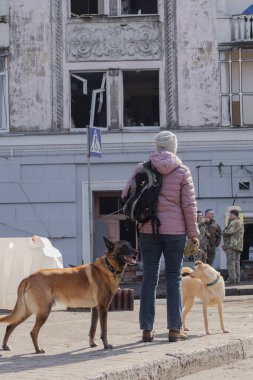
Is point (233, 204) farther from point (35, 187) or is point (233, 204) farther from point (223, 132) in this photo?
point (35, 187)

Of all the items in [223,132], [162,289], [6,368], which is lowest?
[162,289]

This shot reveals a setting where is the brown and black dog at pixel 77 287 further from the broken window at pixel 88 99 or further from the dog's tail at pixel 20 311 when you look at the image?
the broken window at pixel 88 99

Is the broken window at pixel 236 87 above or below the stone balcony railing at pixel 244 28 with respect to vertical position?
below

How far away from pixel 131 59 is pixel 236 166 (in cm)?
407

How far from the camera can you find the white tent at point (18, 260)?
13.9 metres

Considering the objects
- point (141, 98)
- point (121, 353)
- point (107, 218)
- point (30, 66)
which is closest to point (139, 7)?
point (141, 98)

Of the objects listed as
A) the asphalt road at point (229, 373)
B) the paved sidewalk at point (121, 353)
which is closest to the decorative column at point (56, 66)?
the paved sidewalk at point (121, 353)

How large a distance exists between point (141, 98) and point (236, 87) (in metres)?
2.62

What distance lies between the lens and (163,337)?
10.5 m

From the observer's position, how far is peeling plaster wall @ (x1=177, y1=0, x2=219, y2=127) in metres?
27.0

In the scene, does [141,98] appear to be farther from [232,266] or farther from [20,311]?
[20,311]

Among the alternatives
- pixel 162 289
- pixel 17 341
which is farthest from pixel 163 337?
pixel 162 289

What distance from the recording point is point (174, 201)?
9.66 meters

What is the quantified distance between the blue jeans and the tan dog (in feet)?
3.58
